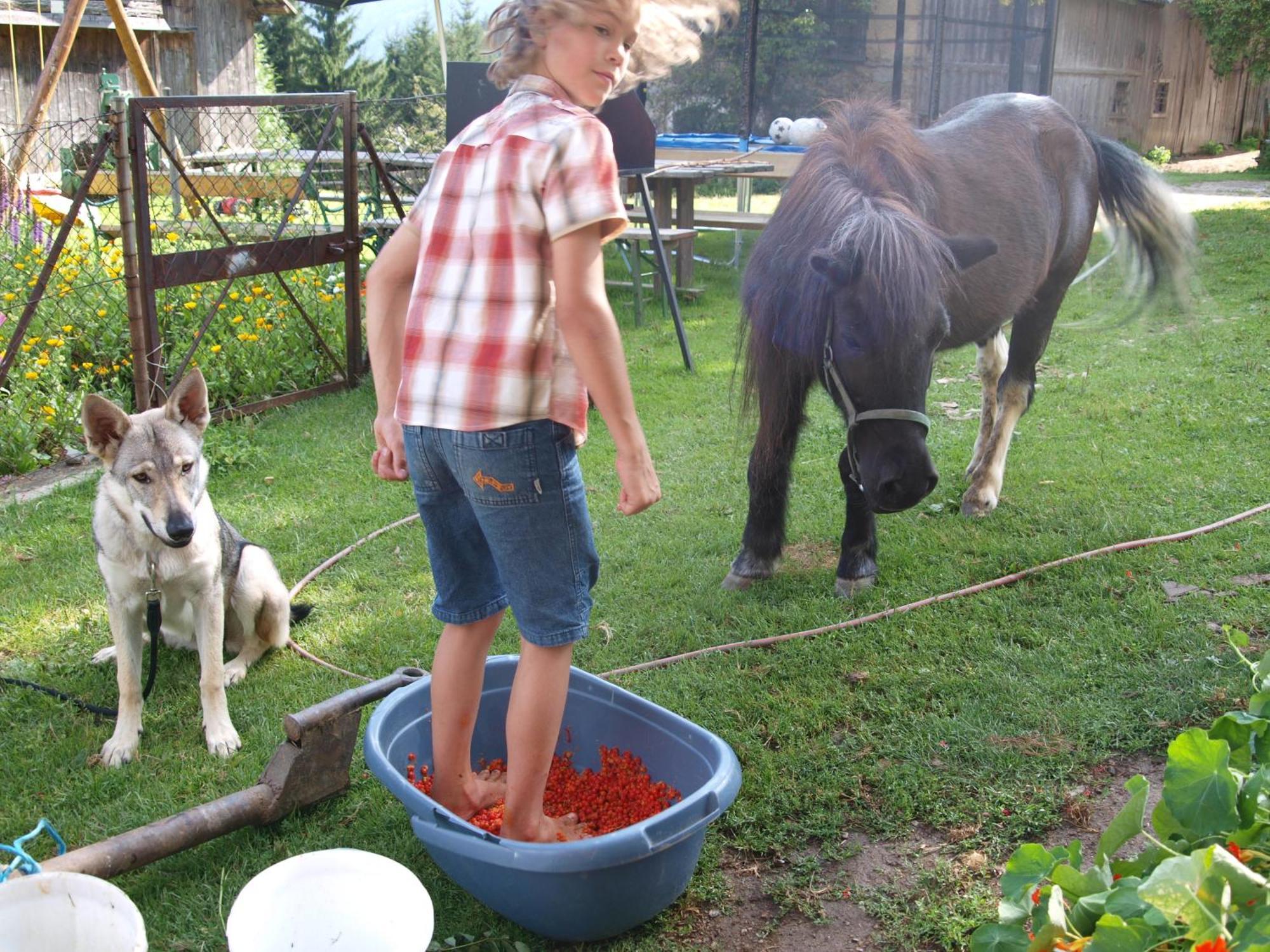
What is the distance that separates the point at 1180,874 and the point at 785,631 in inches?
97.3

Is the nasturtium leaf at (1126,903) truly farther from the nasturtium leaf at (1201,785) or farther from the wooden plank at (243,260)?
the wooden plank at (243,260)

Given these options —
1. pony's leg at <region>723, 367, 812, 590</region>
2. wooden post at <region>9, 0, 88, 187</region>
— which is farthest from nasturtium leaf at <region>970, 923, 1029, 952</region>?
wooden post at <region>9, 0, 88, 187</region>

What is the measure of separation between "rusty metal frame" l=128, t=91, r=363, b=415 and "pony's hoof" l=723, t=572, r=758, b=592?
9.36 feet

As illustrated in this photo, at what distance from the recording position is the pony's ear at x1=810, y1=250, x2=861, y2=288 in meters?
3.14

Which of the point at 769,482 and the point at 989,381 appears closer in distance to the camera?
the point at 769,482

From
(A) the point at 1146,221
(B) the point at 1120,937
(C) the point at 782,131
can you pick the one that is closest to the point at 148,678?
(B) the point at 1120,937

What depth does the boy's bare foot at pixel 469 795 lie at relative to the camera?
8.08 feet

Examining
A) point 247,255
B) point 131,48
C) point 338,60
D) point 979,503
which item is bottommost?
point 979,503

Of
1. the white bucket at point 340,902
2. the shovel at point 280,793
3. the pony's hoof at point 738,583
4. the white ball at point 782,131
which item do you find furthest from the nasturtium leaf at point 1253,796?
the white ball at point 782,131

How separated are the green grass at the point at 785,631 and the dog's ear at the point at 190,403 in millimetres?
862

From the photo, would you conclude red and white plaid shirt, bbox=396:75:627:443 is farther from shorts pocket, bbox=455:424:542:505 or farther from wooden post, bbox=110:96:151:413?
wooden post, bbox=110:96:151:413

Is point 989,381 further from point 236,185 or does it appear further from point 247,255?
point 236,185

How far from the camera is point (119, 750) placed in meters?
2.98

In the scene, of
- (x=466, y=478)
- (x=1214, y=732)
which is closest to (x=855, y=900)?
(x=1214, y=732)
